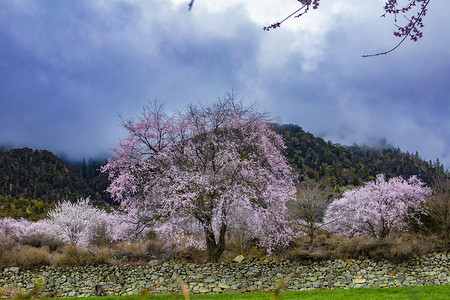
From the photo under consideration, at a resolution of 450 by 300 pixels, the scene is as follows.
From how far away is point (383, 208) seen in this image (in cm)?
2412

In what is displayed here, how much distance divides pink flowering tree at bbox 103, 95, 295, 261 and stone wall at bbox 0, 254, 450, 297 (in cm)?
Result: 135

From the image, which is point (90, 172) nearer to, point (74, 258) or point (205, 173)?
point (74, 258)

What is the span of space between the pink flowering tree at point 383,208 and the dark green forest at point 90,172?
150 ft

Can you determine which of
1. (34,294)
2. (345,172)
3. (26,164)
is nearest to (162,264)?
(34,294)

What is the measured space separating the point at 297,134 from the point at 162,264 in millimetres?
102290

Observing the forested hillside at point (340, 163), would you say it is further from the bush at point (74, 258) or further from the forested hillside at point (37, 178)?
the bush at point (74, 258)

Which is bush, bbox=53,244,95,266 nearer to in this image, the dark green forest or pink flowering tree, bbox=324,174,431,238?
pink flowering tree, bbox=324,174,431,238

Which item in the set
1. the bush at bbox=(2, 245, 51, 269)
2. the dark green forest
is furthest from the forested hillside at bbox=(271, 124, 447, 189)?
the bush at bbox=(2, 245, 51, 269)

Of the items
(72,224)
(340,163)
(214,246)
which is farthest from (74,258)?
(340,163)

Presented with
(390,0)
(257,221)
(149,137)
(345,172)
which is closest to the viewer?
(390,0)

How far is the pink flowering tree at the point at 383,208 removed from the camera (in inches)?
925

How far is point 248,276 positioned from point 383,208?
12.4m

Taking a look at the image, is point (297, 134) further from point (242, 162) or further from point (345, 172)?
point (242, 162)

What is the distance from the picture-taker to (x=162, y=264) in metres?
18.0
